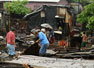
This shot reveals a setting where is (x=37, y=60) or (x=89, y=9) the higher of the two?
(x=89, y=9)

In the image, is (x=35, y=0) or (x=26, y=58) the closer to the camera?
(x=26, y=58)

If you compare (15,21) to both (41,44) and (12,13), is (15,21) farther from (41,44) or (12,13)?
(41,44)

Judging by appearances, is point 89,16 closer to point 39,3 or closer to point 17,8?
point 17,8

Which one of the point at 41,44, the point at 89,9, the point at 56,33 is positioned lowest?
the point at 56,33

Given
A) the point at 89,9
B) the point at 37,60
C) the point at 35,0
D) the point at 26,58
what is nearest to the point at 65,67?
the point at 37,60

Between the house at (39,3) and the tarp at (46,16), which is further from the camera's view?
the house at (39,3)

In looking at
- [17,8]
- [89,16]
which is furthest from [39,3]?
[89,16]

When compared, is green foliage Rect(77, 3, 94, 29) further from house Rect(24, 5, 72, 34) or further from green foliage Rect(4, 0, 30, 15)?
green foliage Rect(4, 0, 30, 15)

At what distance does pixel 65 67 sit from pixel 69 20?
1995 cm

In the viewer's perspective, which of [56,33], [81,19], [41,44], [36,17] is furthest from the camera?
[36,17]

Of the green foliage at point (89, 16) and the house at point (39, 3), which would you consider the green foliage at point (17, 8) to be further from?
the green foliage at point (89, 16)

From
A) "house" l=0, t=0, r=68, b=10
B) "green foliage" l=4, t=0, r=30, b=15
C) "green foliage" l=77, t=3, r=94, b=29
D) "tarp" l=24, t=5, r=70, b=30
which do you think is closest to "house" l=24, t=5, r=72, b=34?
"tarp" l=24, t=5, r=70, b=30

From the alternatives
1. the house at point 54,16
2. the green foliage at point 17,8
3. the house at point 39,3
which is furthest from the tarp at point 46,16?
the house at point 39,3

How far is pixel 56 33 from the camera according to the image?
22359 millimetres
